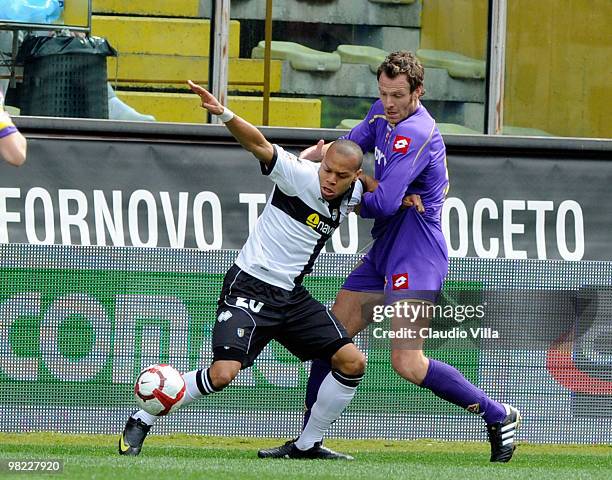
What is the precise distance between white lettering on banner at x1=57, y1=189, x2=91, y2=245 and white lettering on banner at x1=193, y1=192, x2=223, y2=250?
78 centimetres

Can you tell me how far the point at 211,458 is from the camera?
7660mm

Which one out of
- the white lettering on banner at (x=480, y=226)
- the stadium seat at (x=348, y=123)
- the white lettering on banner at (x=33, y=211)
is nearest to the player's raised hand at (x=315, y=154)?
the white lettering on banner at (x=480, y=226)

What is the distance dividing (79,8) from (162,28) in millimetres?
675

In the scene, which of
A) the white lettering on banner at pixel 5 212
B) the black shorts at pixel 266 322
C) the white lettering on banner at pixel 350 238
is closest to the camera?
the black shorts at pixel 266 322

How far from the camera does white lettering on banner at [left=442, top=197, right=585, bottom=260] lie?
398 inches

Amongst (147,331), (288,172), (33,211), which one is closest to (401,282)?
(288,172)

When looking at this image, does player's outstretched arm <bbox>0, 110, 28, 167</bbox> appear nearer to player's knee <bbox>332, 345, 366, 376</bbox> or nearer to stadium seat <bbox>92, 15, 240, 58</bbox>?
player's knee <bbox>332, 345, 366, 376</bbox>

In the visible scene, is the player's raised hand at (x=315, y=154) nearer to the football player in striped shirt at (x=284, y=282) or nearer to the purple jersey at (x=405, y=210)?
the purple jersey at (x=405, y=210)

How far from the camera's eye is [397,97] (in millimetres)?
7586

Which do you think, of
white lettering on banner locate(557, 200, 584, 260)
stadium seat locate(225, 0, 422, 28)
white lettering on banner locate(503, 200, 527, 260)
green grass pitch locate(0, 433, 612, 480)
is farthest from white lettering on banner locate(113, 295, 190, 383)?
stadium seat locate(225, 0, 422, 28)

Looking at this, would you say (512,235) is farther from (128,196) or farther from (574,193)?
(128,196)

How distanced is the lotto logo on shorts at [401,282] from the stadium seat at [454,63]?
4149mm

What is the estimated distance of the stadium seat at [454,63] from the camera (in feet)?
37.8

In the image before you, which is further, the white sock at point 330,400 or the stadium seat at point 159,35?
the stadium seat at point 159,35
